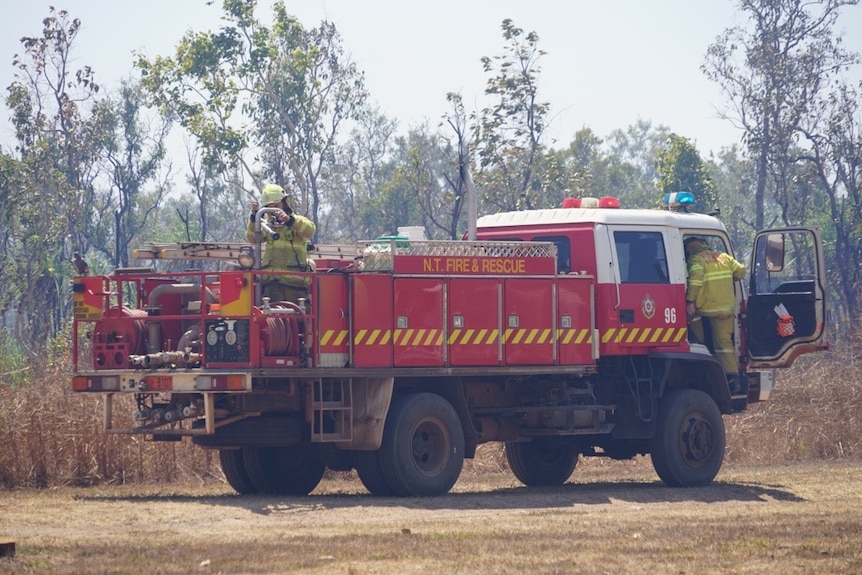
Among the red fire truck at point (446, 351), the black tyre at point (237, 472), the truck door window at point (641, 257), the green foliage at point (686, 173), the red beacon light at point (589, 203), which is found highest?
the green foliage at point (686, 173)

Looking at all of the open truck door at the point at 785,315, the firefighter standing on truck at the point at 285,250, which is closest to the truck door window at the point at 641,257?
the open truck door at the point at 785,315

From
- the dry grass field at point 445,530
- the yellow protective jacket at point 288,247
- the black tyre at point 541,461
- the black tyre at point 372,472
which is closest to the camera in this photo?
the dry grass field at point 445,530

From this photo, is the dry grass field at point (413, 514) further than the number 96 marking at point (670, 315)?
No

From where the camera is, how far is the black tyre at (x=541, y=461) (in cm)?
1842

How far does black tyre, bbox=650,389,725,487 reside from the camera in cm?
1697

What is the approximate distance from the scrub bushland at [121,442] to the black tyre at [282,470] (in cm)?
173

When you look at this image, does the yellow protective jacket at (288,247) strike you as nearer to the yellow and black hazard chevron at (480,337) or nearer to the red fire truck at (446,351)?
the red fire truck at (446,351)

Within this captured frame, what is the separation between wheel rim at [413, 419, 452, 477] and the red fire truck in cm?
3

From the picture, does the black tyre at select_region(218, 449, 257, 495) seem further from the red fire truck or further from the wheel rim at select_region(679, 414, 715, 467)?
the wheel rim at select_region(679, 414, 715, 467)

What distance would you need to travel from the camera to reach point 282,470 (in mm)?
16047

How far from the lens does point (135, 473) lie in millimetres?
17031

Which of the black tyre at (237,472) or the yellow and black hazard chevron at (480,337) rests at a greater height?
the yellow and black hazard chevron at (480,337)

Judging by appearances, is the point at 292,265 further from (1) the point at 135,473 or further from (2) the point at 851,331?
(2) the point at 851,331

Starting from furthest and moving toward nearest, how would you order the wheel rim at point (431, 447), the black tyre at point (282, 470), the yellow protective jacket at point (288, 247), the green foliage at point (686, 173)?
1. the green foliage at point (686, 173)
2. the black tyre at point (282, 470)
3. the wheel rim at point (431, 447)
4. the yellow protective jacket at point (288, 247)
